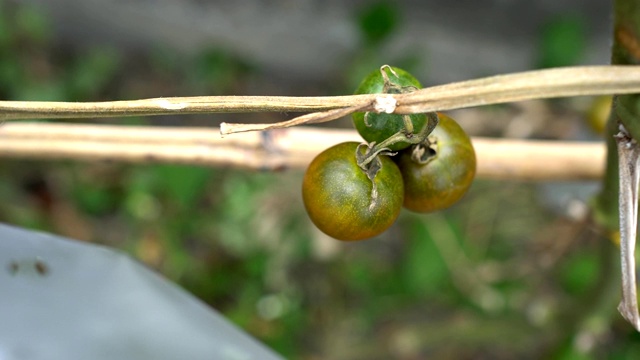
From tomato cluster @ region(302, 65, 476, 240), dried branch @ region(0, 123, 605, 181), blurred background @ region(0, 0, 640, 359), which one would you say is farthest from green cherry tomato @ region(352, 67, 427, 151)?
blurred background @ region(0, 0, 640, 359)

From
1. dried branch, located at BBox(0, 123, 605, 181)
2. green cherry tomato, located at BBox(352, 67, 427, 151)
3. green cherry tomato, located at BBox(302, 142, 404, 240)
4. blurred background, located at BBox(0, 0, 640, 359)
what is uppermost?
blurred background, located at BBox(0, 0, 640, 359)

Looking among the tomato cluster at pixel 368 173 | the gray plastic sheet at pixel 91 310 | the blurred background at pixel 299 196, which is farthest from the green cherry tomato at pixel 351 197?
the blurred background at pixel 299 196

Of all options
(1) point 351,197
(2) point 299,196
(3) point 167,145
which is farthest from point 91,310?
(2) point 299,196

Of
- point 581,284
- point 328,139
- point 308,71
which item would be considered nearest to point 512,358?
point 581,284

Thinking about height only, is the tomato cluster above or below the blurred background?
below

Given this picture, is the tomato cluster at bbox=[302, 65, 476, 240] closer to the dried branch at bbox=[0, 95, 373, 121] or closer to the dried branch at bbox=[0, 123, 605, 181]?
the dried branch at bbox=[0, 95, 373, 121]

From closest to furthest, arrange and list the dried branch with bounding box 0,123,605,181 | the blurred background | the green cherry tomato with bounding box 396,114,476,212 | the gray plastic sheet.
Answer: the green cherry tomato with bounding box 396,114,476,212 → the gray plastic sheet → the dried branch with bounding box 0,123,605,181 → the blurred background

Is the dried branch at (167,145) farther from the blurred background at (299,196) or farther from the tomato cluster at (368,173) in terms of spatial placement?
the blurred background at (299,196)
